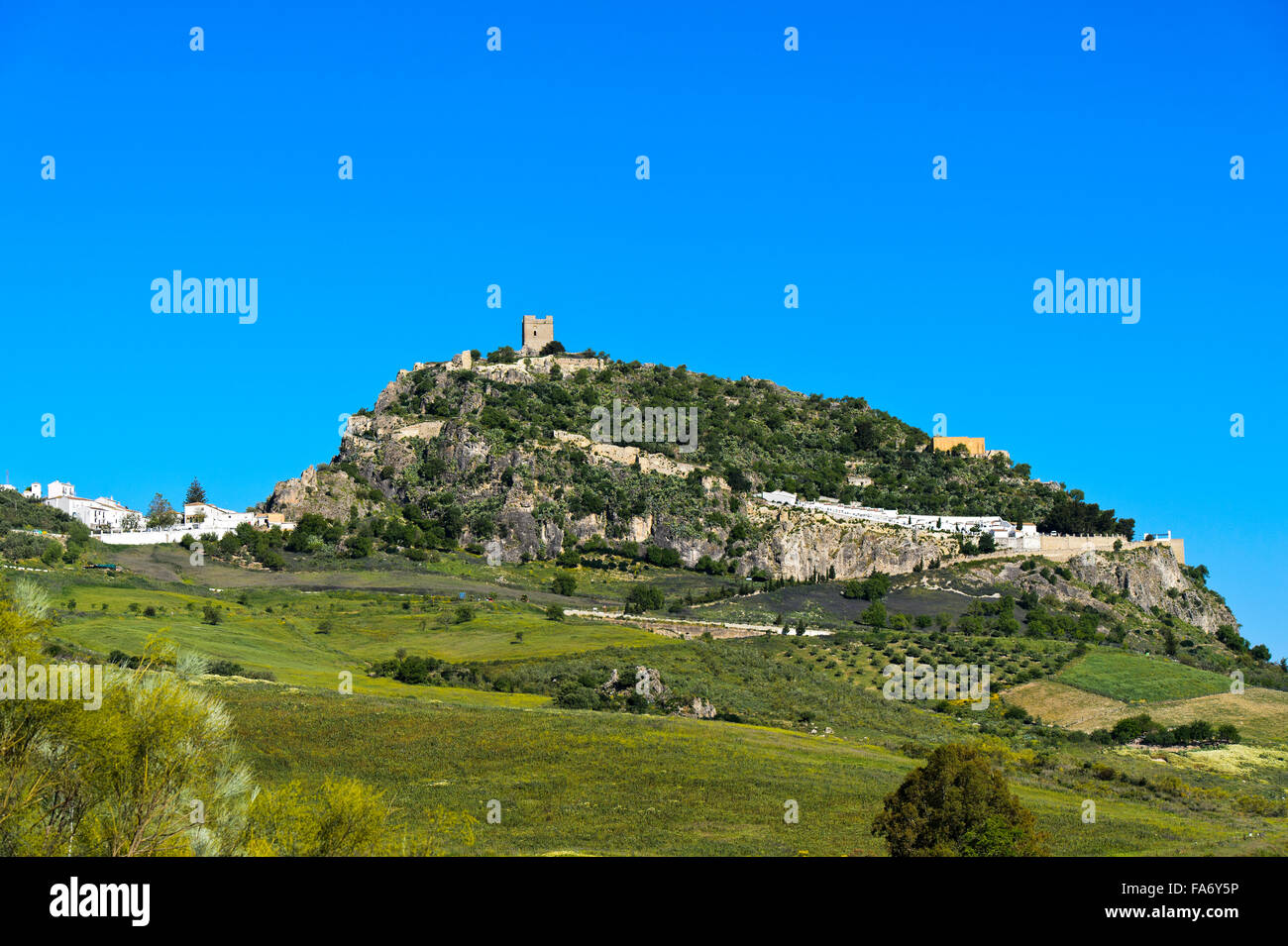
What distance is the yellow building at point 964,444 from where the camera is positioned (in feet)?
623

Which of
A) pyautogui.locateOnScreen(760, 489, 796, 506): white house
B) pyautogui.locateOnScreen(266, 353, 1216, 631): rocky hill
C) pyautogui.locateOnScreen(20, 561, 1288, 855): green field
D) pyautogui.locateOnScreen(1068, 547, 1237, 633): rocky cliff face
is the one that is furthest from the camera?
pyautogui.locateOnScreen(760, 489, 796, 506): white house

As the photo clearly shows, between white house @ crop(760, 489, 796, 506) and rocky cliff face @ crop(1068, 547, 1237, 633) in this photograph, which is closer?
rocky cliff face @ crop(1068, 547, 1237, 633)

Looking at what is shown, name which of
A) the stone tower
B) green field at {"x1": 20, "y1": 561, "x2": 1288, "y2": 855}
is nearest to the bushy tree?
green field at {"x1": 20, "y1": 561, "x2": 1288, "y2": 855}

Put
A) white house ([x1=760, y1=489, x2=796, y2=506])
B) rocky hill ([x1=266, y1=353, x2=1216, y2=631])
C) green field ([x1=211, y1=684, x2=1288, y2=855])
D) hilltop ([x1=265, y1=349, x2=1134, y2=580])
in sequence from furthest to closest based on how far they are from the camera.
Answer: white house ([x1=760, y1=489, x2=796, y2=506]) → hilltop ([x1=265, y1=349, x2=1134, y2=580]) → rocky hill ([x1=266, y1=353, x2=1216, y2=631]) → green field ([x1=211, y1=684, x2=1288, y2=855])

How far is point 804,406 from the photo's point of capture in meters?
197

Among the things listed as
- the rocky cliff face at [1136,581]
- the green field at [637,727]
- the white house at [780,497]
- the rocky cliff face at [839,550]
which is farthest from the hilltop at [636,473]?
the green field at [637,727]

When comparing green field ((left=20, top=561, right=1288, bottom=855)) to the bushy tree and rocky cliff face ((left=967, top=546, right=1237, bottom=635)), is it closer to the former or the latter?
the bushy tree

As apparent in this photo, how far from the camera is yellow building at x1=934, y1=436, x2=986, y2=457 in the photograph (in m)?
190

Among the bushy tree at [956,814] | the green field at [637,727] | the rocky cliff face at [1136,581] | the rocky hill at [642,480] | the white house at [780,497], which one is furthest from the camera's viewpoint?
the white house at [780,497]

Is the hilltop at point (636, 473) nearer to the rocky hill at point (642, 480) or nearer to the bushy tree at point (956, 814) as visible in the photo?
the rocky hill at point (642, 480)

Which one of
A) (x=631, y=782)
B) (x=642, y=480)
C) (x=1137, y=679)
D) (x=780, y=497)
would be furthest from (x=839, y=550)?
(x=631, y=782)

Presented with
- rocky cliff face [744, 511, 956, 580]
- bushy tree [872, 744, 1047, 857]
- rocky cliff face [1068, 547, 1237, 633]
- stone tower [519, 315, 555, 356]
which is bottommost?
bushy tree [872, 744, 1047, 857]

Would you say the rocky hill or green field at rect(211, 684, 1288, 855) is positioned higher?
the rocky hill
